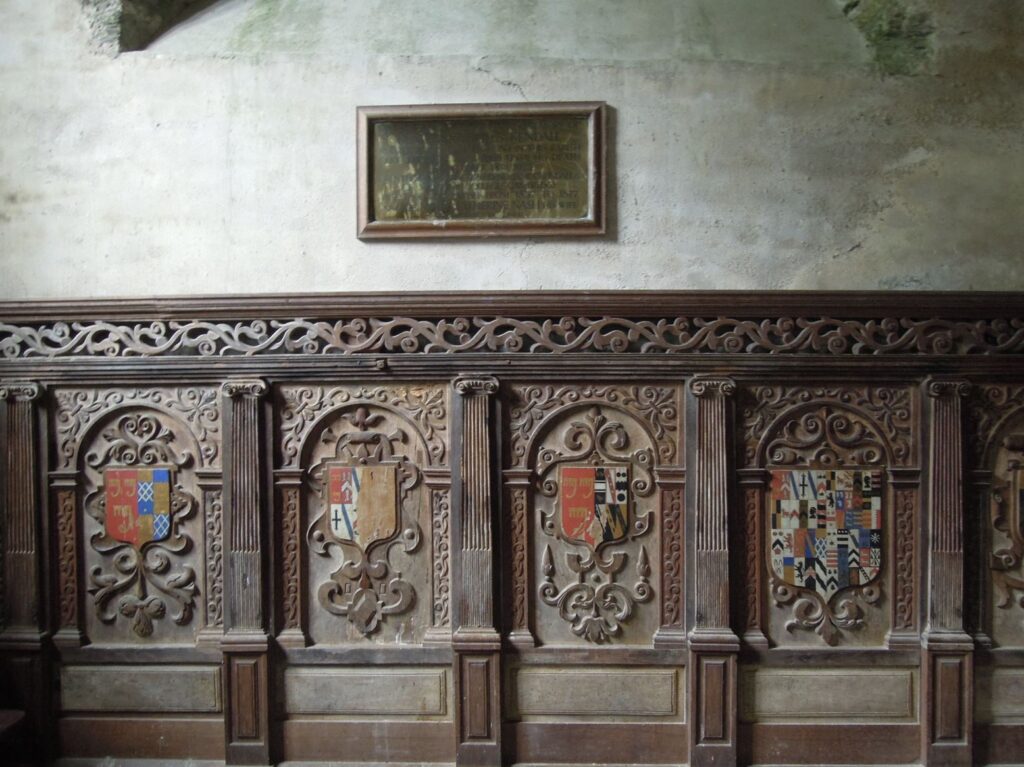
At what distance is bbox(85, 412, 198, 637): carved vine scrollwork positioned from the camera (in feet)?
11.6

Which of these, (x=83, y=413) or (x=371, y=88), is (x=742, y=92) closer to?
(x=371, y=88)

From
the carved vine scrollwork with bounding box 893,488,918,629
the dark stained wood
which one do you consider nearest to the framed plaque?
the dark stained wood

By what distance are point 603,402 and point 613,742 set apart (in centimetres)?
169

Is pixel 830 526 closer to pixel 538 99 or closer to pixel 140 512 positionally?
pixel 538 99

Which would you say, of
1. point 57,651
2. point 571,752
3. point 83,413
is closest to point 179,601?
point 57,651

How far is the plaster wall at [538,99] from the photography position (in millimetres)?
3467

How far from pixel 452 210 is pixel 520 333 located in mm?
713

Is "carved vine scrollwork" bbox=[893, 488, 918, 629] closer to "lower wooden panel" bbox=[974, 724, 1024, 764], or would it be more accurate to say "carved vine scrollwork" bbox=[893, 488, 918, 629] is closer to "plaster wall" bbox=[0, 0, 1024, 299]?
"lower wooden panel" bbox=[974, 724, 1024, 764]

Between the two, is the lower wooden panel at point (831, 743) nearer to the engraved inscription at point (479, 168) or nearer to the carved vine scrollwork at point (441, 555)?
the carved vine scrollwork at point (441, 555)

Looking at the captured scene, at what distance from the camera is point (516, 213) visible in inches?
138

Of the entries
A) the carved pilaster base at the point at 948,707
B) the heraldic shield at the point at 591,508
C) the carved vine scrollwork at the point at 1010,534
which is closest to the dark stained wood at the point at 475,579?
the heraldic shield at the point at 591,508

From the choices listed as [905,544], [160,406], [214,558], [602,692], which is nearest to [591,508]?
[602,692]

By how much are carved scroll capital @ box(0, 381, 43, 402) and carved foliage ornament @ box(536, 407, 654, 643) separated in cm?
251

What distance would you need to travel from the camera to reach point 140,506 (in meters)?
3.54
